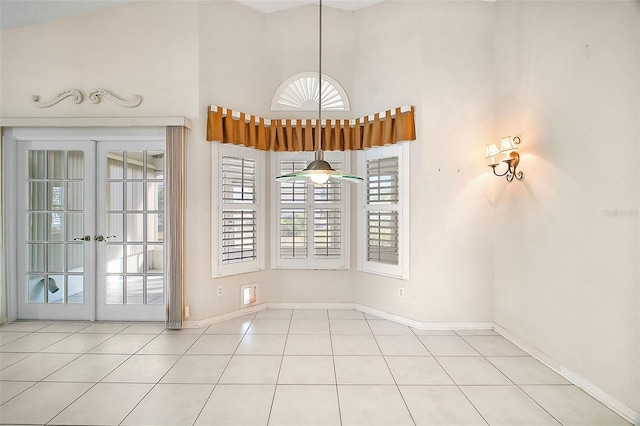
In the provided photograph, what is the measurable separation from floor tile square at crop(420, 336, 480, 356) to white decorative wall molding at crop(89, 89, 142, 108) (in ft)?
13.8

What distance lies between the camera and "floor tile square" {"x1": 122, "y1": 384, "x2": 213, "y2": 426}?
6.72 ft

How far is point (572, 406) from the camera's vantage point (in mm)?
2211

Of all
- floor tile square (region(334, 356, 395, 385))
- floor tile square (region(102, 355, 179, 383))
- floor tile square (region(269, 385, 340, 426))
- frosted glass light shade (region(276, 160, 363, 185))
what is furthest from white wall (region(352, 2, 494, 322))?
floor tile square (region(102, 355, 179, 383))

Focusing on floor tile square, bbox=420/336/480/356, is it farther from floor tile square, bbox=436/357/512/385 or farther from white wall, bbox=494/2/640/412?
white wall, bbox=494/2/640/412

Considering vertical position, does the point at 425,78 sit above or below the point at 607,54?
above

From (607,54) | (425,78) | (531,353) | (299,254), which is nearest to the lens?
(607,54)

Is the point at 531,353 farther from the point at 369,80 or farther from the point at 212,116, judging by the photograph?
the point at 212,116

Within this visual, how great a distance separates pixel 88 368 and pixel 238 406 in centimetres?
154

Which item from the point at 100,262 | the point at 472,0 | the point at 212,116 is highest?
the point at 472,0

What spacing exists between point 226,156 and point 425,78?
101 inches

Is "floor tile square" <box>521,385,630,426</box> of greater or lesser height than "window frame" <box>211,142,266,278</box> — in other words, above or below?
below

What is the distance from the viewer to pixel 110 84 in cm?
363

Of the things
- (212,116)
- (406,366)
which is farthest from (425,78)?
(406,366)

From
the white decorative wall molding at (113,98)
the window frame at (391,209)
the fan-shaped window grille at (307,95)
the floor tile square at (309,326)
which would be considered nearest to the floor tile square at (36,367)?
the floor tile square at (309,326)
